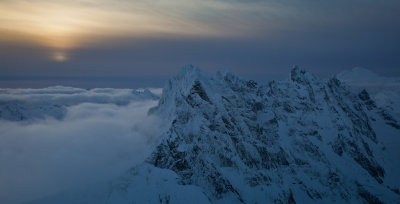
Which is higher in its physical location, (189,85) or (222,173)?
(189,85)

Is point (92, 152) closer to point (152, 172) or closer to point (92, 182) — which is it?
point (92, 182)

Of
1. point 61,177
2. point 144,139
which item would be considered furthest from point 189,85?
point 61,177

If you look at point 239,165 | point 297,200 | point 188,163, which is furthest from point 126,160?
point 297,200

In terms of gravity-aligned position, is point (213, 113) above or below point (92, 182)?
above

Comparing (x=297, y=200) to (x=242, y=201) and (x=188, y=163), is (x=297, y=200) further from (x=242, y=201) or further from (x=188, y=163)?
(x=188, y=163)

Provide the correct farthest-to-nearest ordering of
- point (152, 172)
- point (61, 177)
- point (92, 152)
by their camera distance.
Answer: point (92, 152), point (61, 177), point (152, 172)

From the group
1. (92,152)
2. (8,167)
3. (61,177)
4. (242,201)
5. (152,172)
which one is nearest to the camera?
(152,172)

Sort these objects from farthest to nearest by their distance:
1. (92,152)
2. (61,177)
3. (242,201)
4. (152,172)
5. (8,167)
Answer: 1. (92,152)
2. (8,167)
3. (242,201)
4. (61,177)
5. (152,172)

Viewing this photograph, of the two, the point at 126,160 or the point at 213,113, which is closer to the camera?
the point at 126,160

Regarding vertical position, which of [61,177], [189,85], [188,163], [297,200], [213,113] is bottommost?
[297,200]
